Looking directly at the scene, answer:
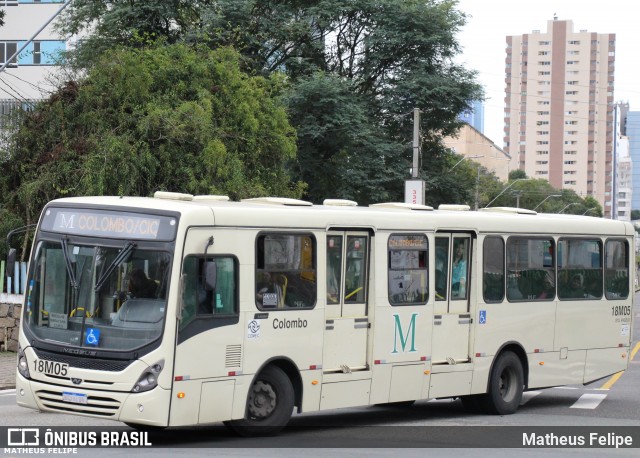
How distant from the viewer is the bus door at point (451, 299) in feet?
50.2

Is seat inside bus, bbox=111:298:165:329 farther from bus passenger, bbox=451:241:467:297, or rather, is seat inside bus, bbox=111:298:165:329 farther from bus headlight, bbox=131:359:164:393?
bus passenger, bbox=451:241:467:297

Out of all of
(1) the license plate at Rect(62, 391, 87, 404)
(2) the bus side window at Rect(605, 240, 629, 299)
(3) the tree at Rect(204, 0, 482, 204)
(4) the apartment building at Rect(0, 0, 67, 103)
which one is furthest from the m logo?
(4) the apartment building at Rect(0, 0, 67, 103)

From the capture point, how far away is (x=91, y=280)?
11.9 m

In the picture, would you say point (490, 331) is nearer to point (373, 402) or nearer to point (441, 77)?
point (373, 402)

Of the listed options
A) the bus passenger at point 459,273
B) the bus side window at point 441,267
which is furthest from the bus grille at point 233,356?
the bus passenger at point 459,273

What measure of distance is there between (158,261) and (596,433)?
20.2 feet

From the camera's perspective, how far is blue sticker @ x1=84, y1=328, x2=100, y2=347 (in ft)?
38.3

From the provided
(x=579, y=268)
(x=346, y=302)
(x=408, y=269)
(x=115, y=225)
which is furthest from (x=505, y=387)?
(x=115, y=225)

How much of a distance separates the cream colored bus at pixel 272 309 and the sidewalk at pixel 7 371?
7236 millimetres

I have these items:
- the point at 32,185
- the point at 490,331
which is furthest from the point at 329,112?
the point at 490,331

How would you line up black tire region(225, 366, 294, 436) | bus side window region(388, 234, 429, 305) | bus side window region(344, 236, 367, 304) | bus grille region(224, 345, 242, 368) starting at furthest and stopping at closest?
bus side window region(388, 234, 429, 305), bus side window region(344, 236, 367, 304), black tire region(225, 366, 294, 436), bus grille region(224, 345, 242, 368)

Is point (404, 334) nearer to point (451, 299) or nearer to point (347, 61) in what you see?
point (451, 299)

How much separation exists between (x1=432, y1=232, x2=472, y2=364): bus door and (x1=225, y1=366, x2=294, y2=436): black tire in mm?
2938

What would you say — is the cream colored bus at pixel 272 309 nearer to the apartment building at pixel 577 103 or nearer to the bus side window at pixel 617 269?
the bus side window at pixel 617 269
